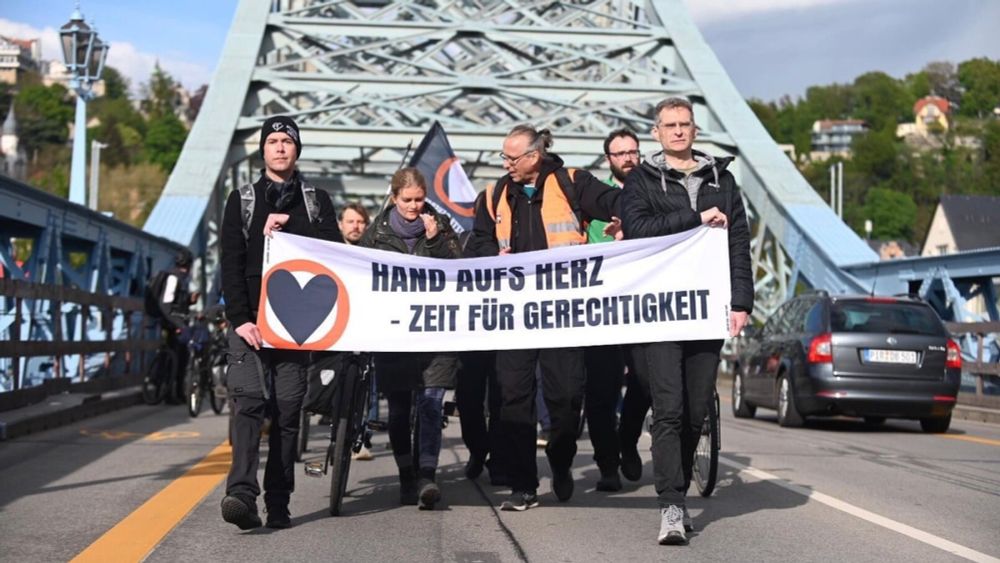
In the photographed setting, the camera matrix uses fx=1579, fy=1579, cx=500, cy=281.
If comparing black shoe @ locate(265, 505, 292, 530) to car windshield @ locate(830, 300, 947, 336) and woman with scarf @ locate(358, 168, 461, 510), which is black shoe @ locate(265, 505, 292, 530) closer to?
woman with scarf @ locate(358, 168, 461, 510)

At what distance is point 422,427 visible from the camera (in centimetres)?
803

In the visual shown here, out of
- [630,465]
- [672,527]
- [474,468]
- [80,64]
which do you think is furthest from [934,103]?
[672,527]

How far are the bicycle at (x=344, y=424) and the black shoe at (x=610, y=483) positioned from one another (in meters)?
1.44

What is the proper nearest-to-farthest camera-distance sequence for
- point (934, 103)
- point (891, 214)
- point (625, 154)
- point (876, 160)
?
point (625, 154), point (891, 214), point (876, 160), point (934, 103)

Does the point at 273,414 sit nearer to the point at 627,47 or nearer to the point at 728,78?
the point at 728,78

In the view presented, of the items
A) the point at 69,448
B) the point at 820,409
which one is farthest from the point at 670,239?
the point at 820,409

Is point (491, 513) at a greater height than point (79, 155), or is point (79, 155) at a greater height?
point (79, 155)

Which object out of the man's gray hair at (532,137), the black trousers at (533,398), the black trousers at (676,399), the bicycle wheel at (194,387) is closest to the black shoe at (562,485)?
the black trousers at (533,398)

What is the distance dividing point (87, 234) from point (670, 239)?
11236 millimetres

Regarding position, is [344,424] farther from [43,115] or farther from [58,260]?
[43,115]

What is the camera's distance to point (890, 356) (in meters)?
14.7

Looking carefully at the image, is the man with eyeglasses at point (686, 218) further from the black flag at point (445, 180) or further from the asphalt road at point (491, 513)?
the black flag at point (445, 180)

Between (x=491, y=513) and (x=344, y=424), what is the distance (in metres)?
0.85

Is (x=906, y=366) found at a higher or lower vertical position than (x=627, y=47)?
lower
